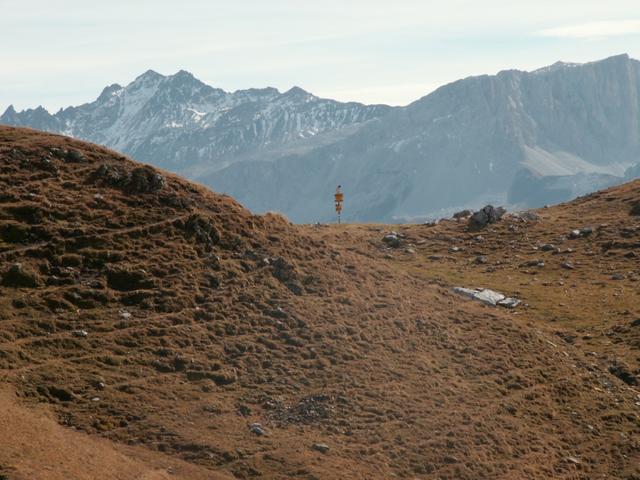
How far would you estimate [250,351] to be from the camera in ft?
168

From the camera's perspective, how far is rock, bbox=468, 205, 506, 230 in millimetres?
99438

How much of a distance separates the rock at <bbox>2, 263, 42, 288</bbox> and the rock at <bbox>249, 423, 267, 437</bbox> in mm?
16972

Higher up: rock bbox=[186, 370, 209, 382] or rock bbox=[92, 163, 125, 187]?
rock bbox=[92, 163, 125, 187]

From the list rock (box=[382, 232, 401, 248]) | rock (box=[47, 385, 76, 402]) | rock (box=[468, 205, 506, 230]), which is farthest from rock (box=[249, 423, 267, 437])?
rock (box=[468, 205, 506, 230])

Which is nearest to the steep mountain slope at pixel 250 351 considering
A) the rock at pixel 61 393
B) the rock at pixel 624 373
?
the rock at pixel 61 393

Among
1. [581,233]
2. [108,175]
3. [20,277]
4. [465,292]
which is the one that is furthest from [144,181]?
[581,233]

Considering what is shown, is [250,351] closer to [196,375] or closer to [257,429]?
[196,375]

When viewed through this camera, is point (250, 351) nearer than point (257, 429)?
No

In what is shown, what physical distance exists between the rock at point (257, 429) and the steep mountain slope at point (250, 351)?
100 millimetres

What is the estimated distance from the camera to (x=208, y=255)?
58.9 meters

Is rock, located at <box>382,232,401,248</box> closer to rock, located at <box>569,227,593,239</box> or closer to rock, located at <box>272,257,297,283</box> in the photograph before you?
rock, located at <box>569,227,593,239</box>

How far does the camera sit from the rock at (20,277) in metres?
50.4

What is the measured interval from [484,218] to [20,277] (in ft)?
206

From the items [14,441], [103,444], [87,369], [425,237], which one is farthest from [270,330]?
[425,237]
